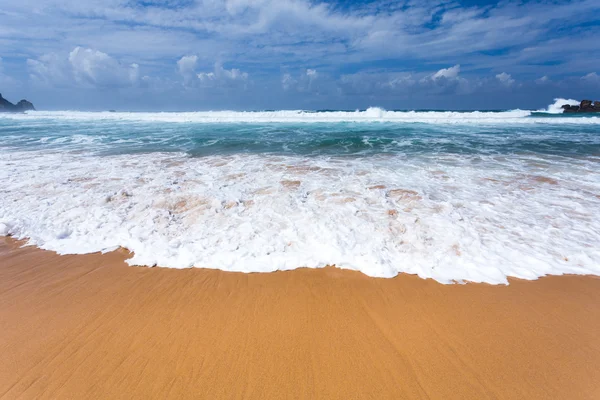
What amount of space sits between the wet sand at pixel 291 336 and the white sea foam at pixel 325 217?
34cm

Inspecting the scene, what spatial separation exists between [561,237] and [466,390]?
10.7 feet

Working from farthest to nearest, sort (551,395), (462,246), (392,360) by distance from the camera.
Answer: (462,246)
(392,360)
(551,395)

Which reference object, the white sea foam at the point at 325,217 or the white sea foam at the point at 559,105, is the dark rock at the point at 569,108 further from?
the white sea foam at the point at 325,217

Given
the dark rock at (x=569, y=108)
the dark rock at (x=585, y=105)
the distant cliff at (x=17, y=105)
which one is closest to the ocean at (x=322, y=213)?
the dark rock at (x=569, y=108)

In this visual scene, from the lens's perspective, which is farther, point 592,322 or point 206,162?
point 206,162

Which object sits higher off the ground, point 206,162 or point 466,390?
point 206,162

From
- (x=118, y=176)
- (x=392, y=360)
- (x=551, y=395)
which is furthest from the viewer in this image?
(x=118, y=176)

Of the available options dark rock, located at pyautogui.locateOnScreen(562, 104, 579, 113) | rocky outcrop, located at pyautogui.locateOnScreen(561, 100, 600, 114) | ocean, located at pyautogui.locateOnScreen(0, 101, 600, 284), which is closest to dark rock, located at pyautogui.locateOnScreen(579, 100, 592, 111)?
rocky outcrop, located at pyautogui.locateOnScreen(561, 100, 600, 114)

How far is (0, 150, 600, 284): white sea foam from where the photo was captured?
3633 millimetres

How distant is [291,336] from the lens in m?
2.51

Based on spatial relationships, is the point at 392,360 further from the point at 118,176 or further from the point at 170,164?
the point at 170,164

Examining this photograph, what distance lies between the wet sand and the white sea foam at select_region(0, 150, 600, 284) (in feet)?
1.10

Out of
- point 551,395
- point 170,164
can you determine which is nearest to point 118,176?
point 170,164

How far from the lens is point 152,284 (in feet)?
10.7
